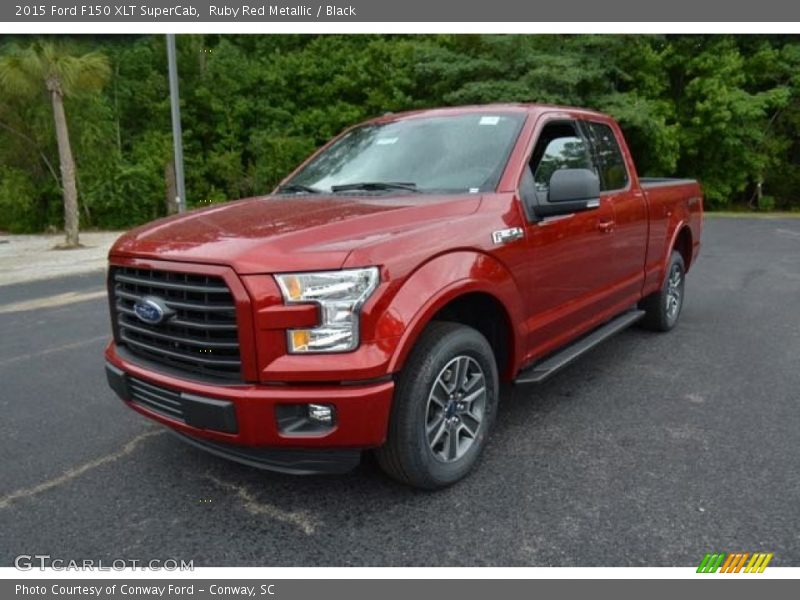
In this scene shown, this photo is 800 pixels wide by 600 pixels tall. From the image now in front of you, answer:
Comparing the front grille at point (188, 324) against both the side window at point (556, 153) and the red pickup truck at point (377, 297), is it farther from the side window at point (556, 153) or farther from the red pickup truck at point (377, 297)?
the side window at point (556, 153)

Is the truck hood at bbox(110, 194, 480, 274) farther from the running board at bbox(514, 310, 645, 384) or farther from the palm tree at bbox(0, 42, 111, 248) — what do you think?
the palm tree at bbox(0, 42, 111, 248)

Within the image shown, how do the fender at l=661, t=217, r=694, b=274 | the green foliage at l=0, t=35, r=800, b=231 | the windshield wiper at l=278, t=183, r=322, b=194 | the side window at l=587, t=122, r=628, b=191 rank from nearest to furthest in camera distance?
the windshield wiper at l=278, t=183, r=322, b=194 → the side window at l=587, t=122, r=628, b=191 → the fender at l=661, t=217, r=694, b=274 → the green foliage at l=0, t=35, r=800, b=231

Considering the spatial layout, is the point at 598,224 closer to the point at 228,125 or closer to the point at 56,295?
the point at 56,295

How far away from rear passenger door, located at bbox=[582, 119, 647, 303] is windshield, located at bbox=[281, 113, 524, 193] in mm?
1096

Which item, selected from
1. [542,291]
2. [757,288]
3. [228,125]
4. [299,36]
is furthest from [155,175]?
[542,291]

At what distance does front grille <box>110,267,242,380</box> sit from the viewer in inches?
103

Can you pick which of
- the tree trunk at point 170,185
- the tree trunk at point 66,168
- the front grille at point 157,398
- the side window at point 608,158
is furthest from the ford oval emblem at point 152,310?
the tree trunk at point 170,185

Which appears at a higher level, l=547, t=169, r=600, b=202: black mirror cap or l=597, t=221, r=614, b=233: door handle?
l=547, t=169, r=600, b=202: black mirror cap

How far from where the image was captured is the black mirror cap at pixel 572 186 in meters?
3.45

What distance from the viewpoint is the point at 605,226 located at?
14.0 feet

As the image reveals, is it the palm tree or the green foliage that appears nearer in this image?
the palm tree

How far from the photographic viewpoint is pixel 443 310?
3230 millimetres

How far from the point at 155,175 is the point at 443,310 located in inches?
967

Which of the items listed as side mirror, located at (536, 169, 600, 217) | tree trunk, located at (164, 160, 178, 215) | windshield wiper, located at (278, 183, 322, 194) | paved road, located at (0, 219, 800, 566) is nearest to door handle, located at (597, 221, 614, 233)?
side mirror, located at (536, 169, 600, 217)
